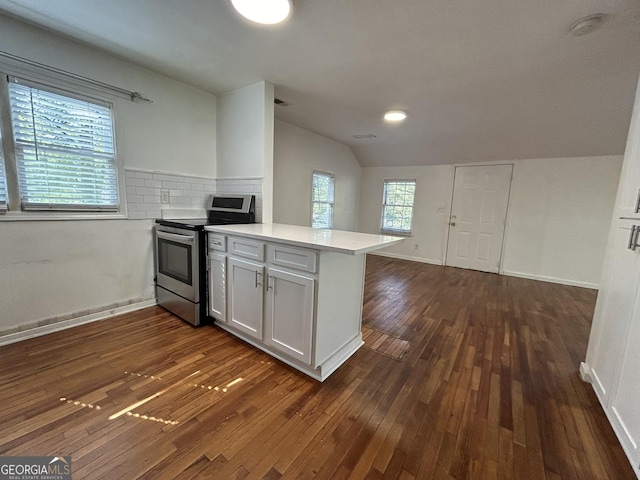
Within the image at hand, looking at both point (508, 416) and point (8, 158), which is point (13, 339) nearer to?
point (8, 158)

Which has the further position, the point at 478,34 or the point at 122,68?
the point at 122,68

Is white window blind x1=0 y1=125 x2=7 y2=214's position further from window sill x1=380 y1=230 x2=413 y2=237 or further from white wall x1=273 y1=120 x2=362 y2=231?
window sill x1=380 y1=230 x2=413 y2=237

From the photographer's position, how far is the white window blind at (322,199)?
16.5ft

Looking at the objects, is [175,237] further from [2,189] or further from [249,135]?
[249,135]

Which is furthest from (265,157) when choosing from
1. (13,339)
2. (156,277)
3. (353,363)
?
(13,339)

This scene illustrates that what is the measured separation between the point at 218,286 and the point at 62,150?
66.9 inches

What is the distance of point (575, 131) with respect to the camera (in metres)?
3.57

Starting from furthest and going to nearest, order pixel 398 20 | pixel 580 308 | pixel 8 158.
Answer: pixel 580 308 < pixel 8 158 < pixel 398 20

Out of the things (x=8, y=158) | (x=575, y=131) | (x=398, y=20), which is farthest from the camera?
(x=575, y=131)

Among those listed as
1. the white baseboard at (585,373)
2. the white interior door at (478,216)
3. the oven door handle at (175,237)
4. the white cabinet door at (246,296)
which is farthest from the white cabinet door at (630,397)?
the white interior door at (478,216)

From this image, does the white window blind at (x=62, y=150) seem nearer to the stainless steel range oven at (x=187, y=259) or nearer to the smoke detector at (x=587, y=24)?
the stainless steel range oven at (x=187, y=259)

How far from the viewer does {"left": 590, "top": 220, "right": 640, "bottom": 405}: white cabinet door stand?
150cm

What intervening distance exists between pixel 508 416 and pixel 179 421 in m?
1.85

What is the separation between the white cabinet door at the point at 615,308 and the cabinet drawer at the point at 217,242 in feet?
8.73
